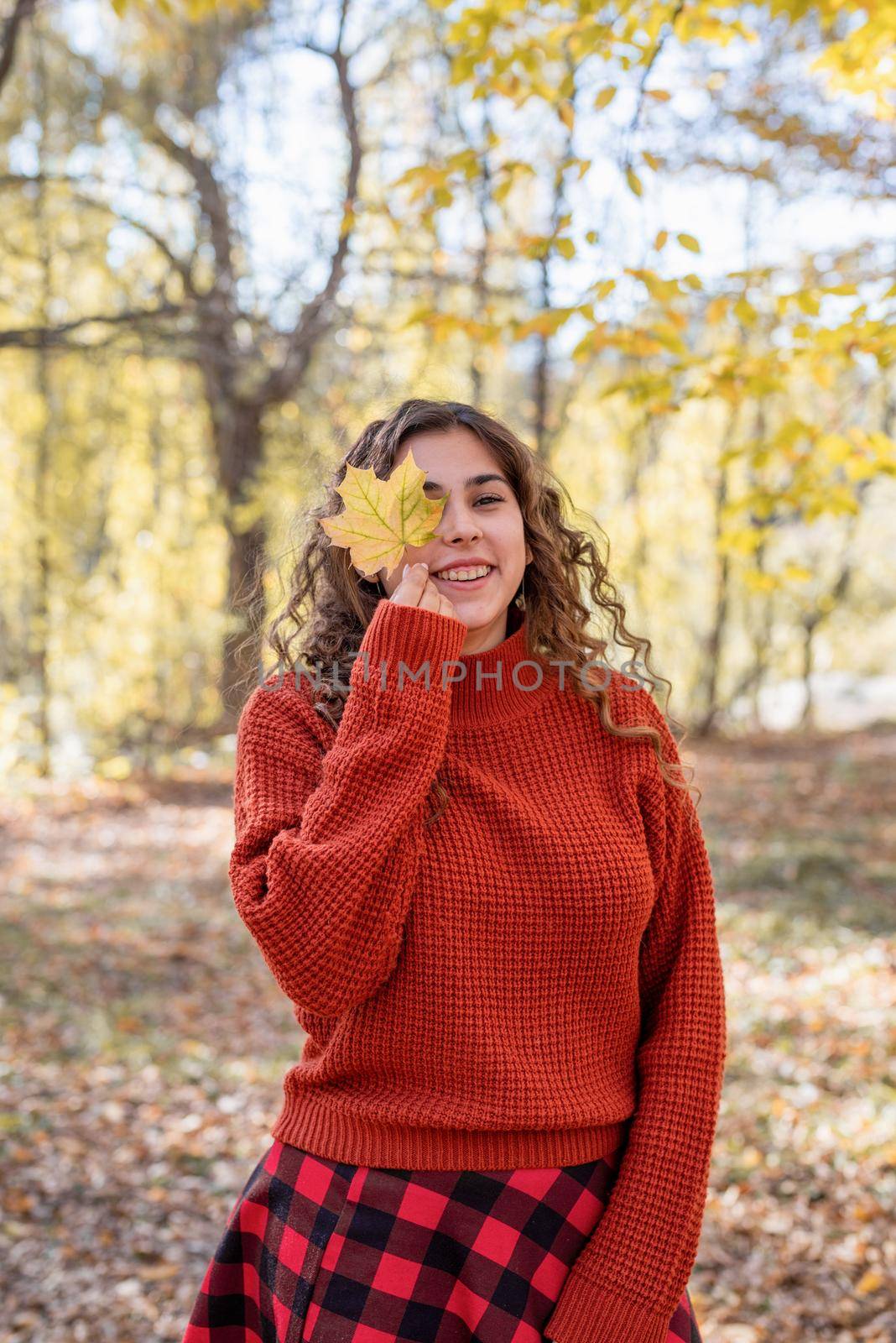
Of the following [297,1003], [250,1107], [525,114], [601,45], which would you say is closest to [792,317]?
[601,45]

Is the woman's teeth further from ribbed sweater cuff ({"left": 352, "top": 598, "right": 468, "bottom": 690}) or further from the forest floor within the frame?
the forest floor

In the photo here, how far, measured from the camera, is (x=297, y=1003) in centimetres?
151

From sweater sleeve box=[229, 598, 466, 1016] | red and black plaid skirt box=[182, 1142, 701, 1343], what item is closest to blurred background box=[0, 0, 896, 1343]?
sweater sleeve box=[229, 598, 466, 1016]

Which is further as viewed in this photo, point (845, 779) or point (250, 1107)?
point (845, 779)

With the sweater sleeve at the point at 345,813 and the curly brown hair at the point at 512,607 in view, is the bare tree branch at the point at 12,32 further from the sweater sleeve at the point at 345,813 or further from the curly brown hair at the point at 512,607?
the sweater sleeve at the point at 345,813

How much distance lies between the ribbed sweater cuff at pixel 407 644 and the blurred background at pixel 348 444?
545 millimetres

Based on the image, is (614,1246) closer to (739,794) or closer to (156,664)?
(739,794)

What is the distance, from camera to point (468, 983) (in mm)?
1504

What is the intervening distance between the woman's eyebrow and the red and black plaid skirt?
1.02 m

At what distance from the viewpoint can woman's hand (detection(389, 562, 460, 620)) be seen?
163 centimetres

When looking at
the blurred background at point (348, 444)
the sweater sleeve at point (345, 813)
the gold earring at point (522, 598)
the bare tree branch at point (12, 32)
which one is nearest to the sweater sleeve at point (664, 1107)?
the gold earring at point (522, 598)

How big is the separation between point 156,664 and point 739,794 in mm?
5352

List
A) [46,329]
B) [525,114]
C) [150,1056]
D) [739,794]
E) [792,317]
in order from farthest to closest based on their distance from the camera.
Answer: [739,794] → [525,114] → [150,1056] → [46,329] → [792,317]

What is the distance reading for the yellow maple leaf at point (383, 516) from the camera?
163 cm
